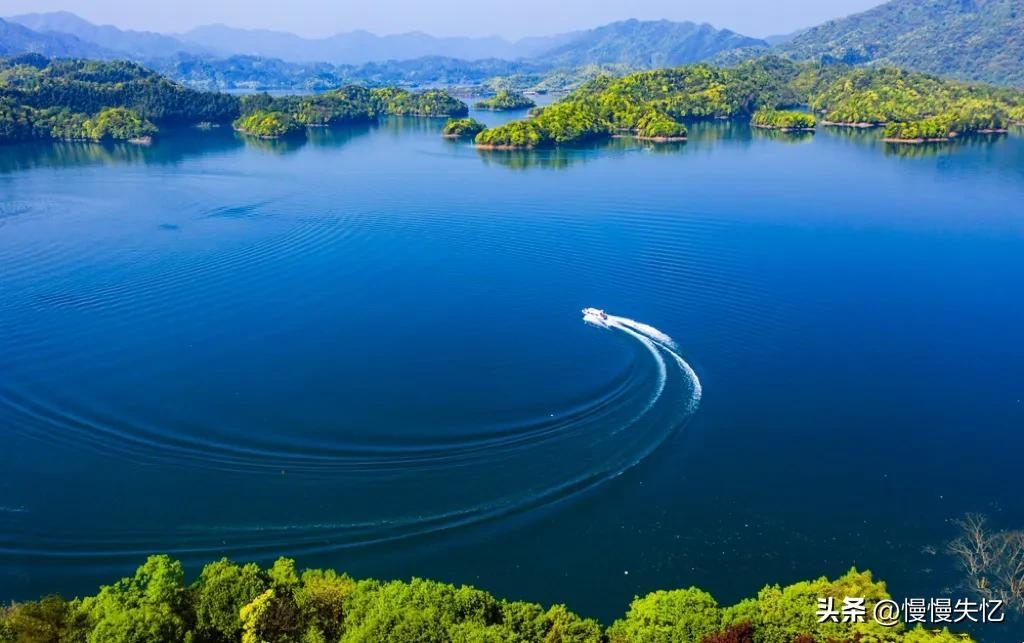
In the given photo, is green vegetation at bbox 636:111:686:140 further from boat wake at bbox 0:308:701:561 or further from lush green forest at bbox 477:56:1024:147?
boat wake at bbox 0:308:701:561


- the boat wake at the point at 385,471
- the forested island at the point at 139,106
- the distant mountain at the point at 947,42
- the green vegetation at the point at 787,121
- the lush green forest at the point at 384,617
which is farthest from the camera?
the distant mountain at the point at 947,42

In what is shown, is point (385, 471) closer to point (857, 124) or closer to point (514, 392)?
point (514, 392)

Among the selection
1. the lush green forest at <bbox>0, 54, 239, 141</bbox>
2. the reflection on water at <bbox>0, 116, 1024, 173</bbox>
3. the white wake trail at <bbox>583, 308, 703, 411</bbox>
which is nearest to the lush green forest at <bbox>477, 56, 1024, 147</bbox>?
the reflection on water at <bbox>0, 116, 1024, 173</bbox>

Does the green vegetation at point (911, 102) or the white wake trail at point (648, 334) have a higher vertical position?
the green vegetation at point (911, 102)

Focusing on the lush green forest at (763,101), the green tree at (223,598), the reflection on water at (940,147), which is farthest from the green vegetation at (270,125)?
the green tree at (223,598)

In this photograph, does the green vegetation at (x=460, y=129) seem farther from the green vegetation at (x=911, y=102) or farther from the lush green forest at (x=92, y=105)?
the green vegetation at (x=911, y=102)

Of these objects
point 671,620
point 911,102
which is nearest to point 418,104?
point 911,102

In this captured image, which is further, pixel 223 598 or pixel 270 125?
pixel 270 125
